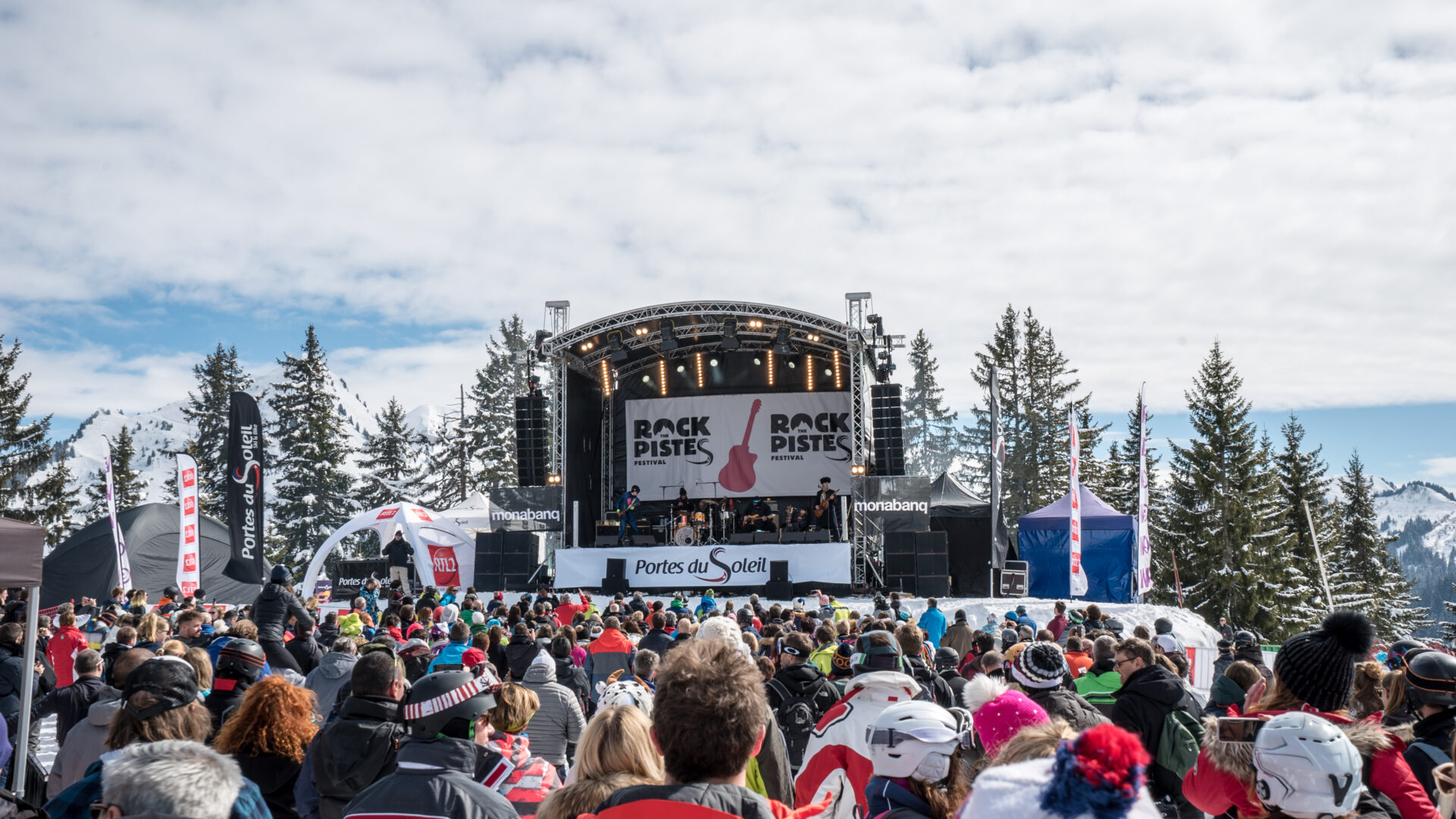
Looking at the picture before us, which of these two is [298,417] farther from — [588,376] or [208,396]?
[588,376]

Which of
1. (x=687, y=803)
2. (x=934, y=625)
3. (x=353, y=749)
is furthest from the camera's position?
(x=934, y=625)

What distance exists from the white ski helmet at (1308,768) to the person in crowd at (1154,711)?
228 cm

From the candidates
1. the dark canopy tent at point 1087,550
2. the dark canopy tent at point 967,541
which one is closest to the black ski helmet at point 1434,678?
the dark canopy tent at point 1087,550

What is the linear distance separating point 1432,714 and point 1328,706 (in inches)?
30.2

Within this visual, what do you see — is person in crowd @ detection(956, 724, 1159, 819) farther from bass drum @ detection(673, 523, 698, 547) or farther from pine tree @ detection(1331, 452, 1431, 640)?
pine tree @ detection(1331, 452, 1431, 640)

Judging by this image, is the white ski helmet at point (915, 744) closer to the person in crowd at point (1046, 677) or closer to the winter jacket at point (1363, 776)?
the winter jacket at point (1363, 776)

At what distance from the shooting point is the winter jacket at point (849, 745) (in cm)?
356

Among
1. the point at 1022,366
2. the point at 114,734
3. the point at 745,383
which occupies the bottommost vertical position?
the point at 114,734

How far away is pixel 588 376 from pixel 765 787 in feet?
66.7

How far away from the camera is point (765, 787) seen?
374 cm

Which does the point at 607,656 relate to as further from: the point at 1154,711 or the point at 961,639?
the point at 1154,711

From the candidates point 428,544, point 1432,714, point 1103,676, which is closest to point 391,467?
point 428,544

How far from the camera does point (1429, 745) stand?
133 inches

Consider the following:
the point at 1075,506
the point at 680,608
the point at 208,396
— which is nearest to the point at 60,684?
the point at 680,608
